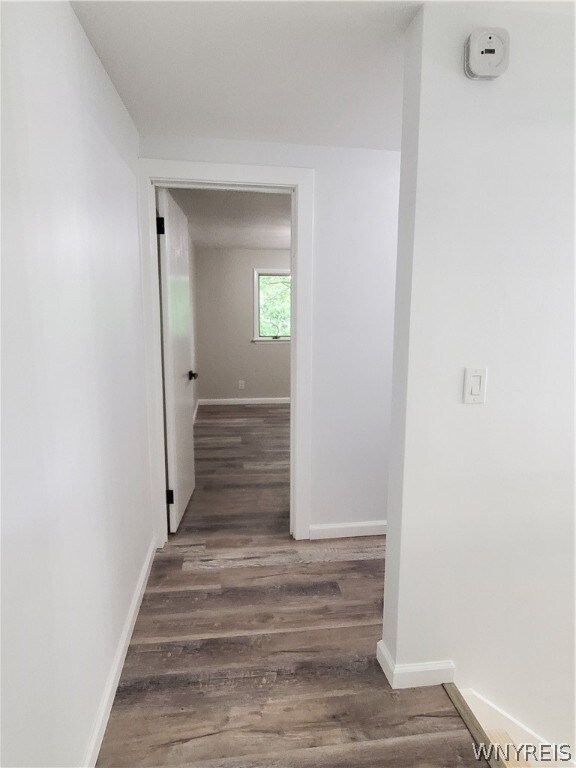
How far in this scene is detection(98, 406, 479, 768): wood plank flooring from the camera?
4.38ft

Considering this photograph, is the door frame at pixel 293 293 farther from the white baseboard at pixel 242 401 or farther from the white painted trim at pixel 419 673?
the white baseboard at pixel 242 401

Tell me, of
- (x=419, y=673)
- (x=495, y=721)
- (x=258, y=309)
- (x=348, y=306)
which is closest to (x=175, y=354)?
(x=348, y=306)

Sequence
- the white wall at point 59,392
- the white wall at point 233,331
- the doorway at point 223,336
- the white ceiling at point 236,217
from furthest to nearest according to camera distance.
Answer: the white wall at point 233,331 → the white ceiling at point 236,217 → the doorway at point 223,336 → the white wall at point 59,392

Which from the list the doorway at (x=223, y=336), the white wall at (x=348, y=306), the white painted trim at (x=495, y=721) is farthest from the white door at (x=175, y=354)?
the white painted trim at (x=495, y=721)

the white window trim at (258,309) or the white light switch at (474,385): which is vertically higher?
the white window trim at (258,309)

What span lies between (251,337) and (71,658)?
5.24m

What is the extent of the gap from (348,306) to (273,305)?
3.89 meters

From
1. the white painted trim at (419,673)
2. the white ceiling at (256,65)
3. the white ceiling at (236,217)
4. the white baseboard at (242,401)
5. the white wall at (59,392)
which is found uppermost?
the white ceiling at (236,217)

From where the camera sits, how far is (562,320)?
Result: 1416 millimetres

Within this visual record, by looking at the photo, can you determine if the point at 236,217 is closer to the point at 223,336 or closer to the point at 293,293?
the point at 293,293

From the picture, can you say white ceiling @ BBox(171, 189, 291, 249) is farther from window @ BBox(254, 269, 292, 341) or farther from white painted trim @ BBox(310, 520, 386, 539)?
white painted trim @ BBox(310, 520, 386, 539)

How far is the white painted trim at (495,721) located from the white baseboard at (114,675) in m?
1.27

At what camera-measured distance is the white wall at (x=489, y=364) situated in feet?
4.27

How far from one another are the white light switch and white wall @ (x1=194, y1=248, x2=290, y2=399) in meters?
4.88
